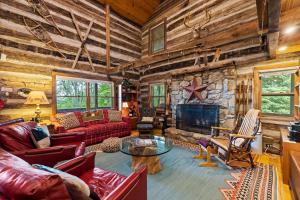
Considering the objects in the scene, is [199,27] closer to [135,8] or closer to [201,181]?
[135,8]

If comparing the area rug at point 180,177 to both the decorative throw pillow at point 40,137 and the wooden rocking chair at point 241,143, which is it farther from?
the decorative throw pillow at point 40,137

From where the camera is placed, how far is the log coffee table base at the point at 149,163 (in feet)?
9.37

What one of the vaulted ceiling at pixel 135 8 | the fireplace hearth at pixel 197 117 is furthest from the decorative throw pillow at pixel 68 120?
the vaulted ceiling at pixel 135 8

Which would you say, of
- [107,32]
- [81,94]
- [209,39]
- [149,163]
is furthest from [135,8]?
[149,163]

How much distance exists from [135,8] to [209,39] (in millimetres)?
4445

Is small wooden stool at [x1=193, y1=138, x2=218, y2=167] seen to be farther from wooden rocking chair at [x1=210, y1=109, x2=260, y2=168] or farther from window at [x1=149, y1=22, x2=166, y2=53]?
window at [x1=149, y1=22, x2=166, y2=53]

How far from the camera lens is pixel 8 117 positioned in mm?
4035

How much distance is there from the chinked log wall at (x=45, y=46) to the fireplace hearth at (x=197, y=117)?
308cm

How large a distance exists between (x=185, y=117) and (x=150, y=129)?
128 cm

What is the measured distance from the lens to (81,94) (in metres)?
5.63

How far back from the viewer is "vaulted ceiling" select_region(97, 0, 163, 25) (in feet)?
20.3

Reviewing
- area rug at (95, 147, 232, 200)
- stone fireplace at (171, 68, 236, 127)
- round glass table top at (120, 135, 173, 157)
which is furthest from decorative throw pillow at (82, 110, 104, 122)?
stone fireplace at (171, 68, 236, 127)

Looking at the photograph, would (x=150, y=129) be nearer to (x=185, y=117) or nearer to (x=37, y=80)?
(x=185, y=117)

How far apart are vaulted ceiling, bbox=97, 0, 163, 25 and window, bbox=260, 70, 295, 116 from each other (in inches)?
199
